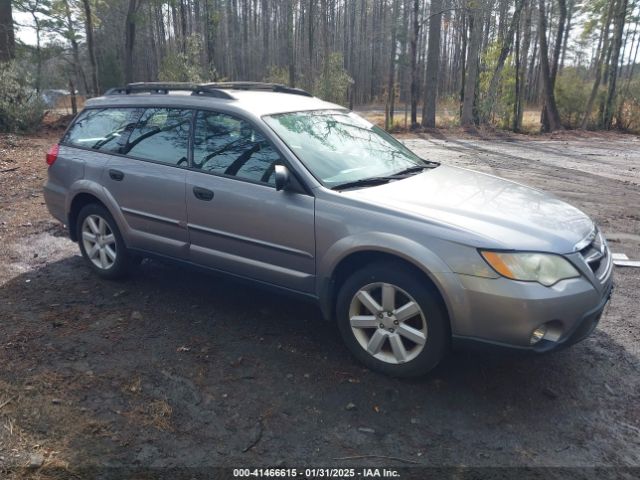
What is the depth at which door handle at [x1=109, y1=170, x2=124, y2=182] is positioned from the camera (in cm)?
466

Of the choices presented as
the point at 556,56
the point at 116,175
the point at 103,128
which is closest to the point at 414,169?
the point at 116,175

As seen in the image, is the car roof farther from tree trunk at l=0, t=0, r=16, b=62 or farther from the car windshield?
tree trunk at l=0, t=0, r=16, b=62

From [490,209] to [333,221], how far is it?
100 cm

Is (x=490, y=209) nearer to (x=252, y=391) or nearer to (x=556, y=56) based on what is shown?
(x=252, y=391)

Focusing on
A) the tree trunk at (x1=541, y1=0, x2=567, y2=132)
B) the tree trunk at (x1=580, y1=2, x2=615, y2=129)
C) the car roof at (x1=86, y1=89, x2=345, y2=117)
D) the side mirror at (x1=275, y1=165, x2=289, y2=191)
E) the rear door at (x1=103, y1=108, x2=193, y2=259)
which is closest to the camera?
the side mirror at (x1=275, y1=165, x2=289, y2=191)

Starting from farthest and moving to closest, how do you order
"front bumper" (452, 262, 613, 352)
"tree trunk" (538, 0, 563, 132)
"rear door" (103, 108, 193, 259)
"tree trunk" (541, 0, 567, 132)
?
"tree trunk" (541, 0, 567, 132), "tree trunk" (538, 0, 563, 132), "rear door" (103, 108, 193, 259), "front bumper" (452, 262, 613, 352)

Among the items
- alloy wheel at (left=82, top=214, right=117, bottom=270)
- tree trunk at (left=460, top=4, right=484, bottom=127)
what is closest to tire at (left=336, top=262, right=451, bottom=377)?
alloy wheel at (left=82, top=214, right=117, bottom=270)

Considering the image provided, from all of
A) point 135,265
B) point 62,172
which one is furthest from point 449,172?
point 62,172

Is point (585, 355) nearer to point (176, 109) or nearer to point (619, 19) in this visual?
point (176, 109)

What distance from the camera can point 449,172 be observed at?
4.40m

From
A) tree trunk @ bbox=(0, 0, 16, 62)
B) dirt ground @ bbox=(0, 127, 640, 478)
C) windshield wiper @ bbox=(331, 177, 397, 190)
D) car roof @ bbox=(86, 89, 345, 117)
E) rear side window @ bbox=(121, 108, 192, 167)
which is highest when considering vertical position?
tree trunk @ bbox=(0, 0, 16, 62)

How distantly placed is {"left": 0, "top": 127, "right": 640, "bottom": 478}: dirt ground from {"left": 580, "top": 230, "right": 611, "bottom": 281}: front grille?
2.25 feet

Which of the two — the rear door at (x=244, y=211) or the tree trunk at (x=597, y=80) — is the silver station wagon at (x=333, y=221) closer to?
the rear door at (x=244, y=211)

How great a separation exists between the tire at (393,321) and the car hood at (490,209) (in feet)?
1.38
